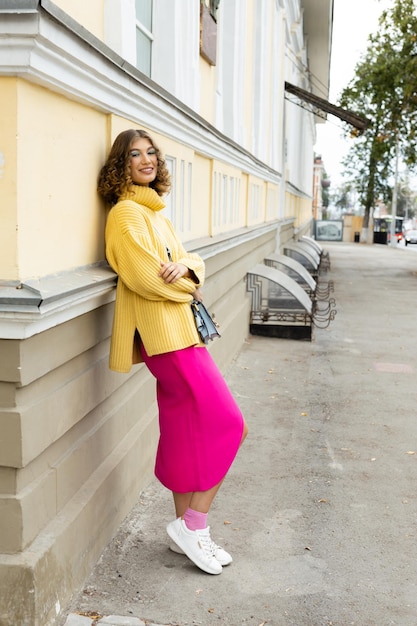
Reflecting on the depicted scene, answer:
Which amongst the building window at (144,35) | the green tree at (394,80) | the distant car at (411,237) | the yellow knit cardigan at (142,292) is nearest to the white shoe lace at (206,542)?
the yellow knit cardigan at (142,292)

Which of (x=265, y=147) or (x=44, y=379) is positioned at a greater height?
(x=265, y=147)

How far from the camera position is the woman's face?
4090mm

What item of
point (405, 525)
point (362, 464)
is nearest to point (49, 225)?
point (405, 525)

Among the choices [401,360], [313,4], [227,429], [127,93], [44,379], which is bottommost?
[401,360]

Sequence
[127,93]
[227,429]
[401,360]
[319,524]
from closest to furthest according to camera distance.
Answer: [227,429] < [127,93] < [319,524] < [401,360]

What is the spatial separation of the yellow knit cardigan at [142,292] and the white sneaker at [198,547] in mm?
857

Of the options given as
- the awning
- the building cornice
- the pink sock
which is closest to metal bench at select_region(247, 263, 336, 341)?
the awning

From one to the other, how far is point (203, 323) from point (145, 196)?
0.66 meters

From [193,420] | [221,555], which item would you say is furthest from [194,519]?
[193,420]

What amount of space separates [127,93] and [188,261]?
0.99m

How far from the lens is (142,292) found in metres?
3.81

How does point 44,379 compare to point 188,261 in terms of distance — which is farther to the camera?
point 188,261

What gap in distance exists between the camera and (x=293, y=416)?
7.46 metres

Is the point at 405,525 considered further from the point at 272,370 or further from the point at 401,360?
the point at 401,360
